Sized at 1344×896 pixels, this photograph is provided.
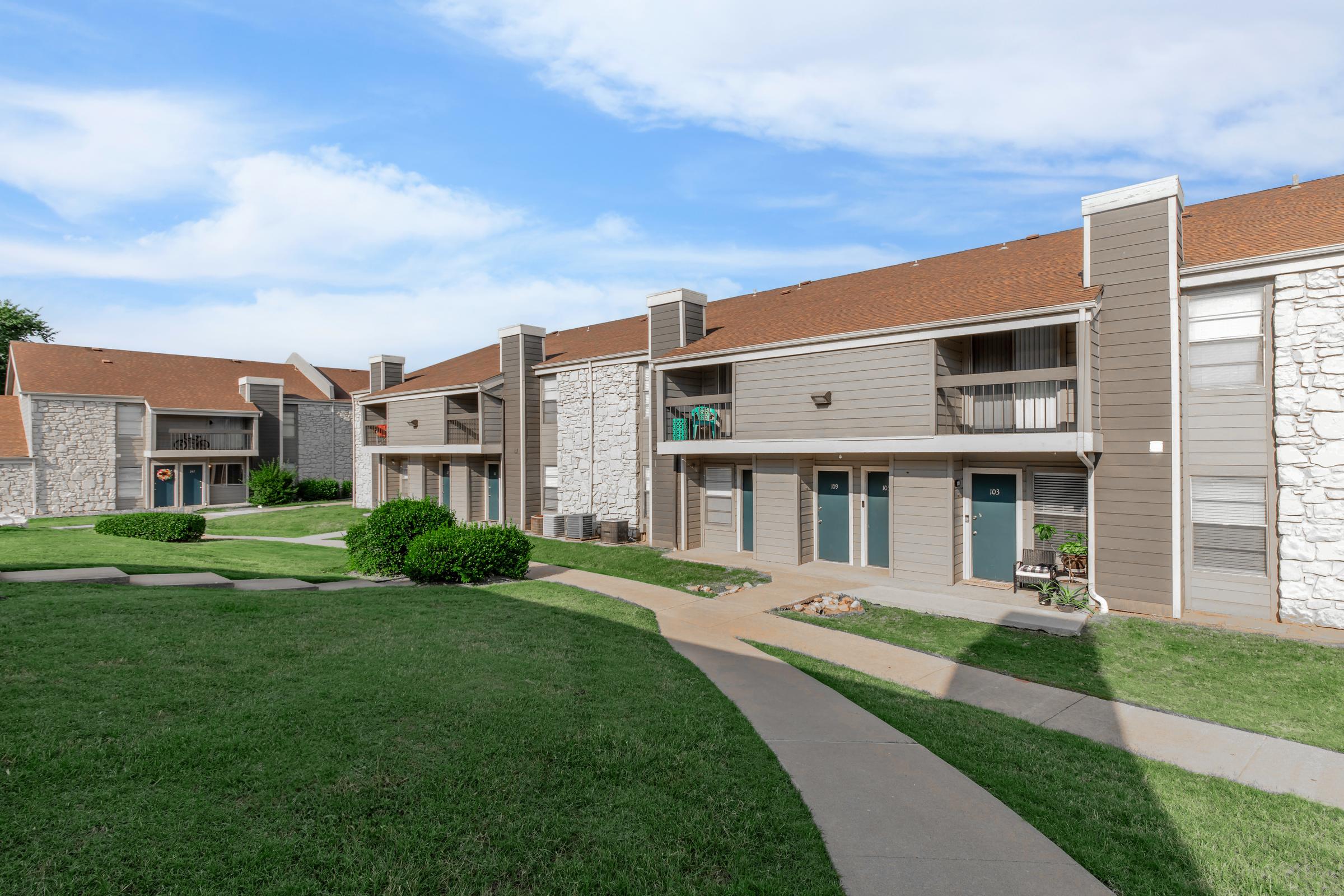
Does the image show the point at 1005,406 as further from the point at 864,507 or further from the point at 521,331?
the point at 521,331

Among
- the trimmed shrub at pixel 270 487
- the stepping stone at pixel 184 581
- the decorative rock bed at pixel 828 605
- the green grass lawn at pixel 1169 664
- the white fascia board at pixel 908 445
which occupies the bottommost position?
the green grass lawn at pixel 1169 664

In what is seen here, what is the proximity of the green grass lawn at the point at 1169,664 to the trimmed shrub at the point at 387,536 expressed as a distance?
7.71 metres

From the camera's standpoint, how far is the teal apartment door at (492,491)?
24422mm

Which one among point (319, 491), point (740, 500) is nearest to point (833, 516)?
point (740, 500)

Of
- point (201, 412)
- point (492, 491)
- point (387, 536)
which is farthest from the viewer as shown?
point (201, 412)

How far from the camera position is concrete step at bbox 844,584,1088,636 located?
10.2m

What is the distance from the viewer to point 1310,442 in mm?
9867

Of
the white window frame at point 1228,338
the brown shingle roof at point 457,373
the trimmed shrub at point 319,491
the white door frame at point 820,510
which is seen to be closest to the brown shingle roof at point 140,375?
the trimmed shrub at point 319,491

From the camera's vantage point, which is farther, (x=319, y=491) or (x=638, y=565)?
(x=319, y=491)

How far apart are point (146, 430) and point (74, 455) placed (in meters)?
2.63

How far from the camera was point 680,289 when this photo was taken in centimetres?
1800

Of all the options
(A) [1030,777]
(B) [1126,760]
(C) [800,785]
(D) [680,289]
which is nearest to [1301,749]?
(B) [1126,760]

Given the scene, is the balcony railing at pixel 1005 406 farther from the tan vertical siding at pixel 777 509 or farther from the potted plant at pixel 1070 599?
the tan vertical siding at pixel 777 509

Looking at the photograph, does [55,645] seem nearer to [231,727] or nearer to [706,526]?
[231,727]
